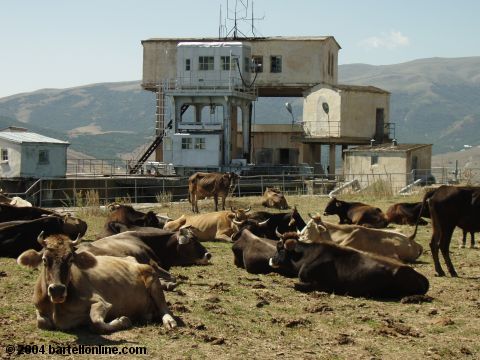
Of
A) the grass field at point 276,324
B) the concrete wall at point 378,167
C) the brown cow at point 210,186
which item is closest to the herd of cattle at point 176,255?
the grass field at point 276,324

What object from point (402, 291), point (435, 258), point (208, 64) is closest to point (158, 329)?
point (402, 291)

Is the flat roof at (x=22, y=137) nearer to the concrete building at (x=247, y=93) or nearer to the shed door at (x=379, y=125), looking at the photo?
the concrete building at (x=247, y=93)

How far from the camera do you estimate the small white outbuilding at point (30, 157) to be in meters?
51.7

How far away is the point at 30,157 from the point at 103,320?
43.0 meters

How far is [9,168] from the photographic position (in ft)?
170

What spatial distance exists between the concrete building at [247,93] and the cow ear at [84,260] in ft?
164

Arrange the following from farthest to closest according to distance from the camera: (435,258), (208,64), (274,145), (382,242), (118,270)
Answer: (274,145)
(208,64)
(382,242)
(435,258)
(118,270)

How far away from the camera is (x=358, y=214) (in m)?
25.3

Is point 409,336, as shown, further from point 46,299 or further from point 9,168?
point 9,168

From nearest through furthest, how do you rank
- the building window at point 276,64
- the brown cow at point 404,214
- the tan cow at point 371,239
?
the tan cow at point 371,239, the brown cow at point 404,214, the building window at point 276,64

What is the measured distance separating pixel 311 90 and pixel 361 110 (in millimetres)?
4073

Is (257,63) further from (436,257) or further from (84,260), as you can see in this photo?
(84,260)

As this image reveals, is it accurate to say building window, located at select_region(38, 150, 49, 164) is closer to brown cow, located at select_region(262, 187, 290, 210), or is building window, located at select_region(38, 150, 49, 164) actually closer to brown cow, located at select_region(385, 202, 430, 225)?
brown cow, located at select_region(262, 187, 290, 210)

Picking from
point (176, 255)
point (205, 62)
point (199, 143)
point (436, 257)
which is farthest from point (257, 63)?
point (436, 257)
